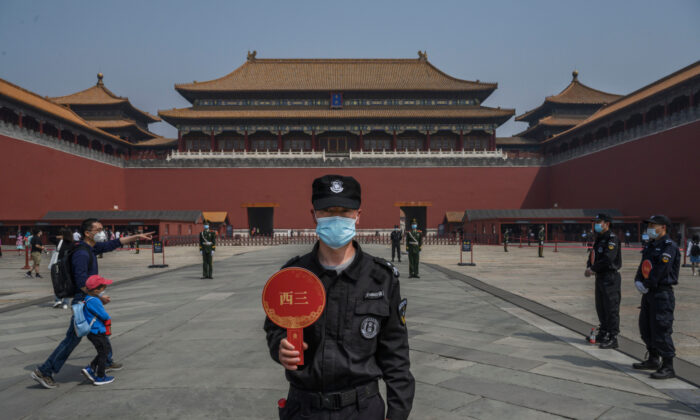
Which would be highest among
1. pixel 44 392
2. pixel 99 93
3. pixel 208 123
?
pixel 99 93

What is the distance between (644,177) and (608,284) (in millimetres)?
23590

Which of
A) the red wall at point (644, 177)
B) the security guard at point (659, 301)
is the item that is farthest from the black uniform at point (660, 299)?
the red wall at point (644, 177)

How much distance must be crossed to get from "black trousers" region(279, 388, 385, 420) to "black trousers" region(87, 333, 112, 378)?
9.00ft

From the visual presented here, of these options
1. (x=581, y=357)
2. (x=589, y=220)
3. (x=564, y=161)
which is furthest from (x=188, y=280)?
(x=564, y=161)

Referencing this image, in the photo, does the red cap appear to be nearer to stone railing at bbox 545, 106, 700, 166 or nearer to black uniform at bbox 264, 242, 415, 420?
black uniform at bbox 264, 242, 415, 420

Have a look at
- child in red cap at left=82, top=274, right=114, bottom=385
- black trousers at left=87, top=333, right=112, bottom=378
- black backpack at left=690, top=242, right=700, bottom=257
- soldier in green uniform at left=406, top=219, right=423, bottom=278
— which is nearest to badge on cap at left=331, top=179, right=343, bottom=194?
child in red cap at left=82, top=274, right=114, bottom=385

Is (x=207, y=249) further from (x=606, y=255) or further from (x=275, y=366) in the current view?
(x=606, y=255)

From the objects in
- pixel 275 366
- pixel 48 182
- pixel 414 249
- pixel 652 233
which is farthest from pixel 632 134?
pixel 48 182

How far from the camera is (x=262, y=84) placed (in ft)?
122

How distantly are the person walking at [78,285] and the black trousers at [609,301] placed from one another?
4.78 m

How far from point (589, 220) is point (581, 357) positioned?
24.9m

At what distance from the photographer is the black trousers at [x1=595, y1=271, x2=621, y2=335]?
16.2 feet

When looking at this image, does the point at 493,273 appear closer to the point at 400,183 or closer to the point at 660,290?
the point at 660,290

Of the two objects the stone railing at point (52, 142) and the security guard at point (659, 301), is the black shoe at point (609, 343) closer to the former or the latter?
the security guard at point (659, 301)
